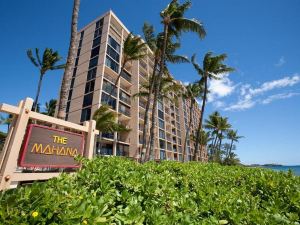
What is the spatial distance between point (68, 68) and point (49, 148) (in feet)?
17.2

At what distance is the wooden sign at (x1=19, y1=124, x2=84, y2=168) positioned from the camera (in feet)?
11.7

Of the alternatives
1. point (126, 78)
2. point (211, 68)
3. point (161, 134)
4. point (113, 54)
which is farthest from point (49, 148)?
point (161, 134)

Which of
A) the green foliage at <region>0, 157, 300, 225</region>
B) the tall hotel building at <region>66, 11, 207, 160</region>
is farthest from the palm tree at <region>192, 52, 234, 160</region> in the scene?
the green foliage at <region>0, 157, 300, 225</region>

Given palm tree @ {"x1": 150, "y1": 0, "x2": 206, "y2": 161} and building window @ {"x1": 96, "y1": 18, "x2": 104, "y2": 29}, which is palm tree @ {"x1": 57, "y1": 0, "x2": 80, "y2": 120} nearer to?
palm tree @ {"x1": 150, "y1": 0, "x2": 206, "y2": 161}

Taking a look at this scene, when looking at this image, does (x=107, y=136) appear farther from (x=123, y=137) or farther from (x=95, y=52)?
(x=95, y=52)

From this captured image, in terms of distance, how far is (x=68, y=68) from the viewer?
27.3 feet

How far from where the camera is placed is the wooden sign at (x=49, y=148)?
3553mm

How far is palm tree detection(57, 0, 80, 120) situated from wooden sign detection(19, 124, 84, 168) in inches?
138

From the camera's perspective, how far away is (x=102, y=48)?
33188 millimetres

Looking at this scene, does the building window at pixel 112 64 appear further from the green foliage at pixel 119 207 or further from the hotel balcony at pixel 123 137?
the green foliage at pixel 119 207

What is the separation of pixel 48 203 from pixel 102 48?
3411 centimetres

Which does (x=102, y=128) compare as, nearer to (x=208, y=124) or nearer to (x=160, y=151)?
(x=160, y=151)

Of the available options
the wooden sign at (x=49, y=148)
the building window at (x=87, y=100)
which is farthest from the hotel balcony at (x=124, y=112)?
the wooden sign at (x=49, y=148)

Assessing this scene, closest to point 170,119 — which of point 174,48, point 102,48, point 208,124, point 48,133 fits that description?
point 208,124
